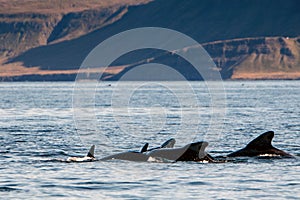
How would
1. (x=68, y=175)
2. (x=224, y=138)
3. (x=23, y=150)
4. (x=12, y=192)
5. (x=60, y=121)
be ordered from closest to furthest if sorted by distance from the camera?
(x=12, y=192), (x=68, y=175), (x=23, y=150), (x=224, y=138), (x=60, y=121)

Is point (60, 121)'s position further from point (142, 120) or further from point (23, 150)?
point (23, 150)

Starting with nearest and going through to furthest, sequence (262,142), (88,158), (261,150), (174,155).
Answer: (174,155) → (88,158) → (262,142) → (261,150)

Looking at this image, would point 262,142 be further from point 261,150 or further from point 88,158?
point 88,158

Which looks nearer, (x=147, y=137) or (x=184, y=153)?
(x=184, y=153)

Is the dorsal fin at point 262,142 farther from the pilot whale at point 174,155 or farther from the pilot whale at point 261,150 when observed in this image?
the pilot whale at point 174,155

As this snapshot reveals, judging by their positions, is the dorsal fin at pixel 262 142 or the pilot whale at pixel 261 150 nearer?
the dorsal fin at pixel 262 142

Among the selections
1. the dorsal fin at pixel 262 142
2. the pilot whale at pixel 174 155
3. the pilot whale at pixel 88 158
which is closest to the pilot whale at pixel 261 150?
the dorsal fin at pixel 262 142

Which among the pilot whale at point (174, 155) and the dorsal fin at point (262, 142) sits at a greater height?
the dorsal fin at point (262, 142)

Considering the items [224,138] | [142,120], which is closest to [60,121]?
[142,120]

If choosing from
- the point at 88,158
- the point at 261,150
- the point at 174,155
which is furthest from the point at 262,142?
the point at 88,158

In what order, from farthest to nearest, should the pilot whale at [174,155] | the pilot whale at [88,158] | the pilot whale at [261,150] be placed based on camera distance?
the pilot whale at [261,150] < the pilot whale at [88,158] < the pilot whale at [174,155]

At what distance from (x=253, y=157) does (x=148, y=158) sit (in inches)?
180

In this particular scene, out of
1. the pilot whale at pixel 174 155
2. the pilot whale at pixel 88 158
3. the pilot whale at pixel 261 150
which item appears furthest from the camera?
the pilot whale at pixel 261 150

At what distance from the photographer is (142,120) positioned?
224 ft
